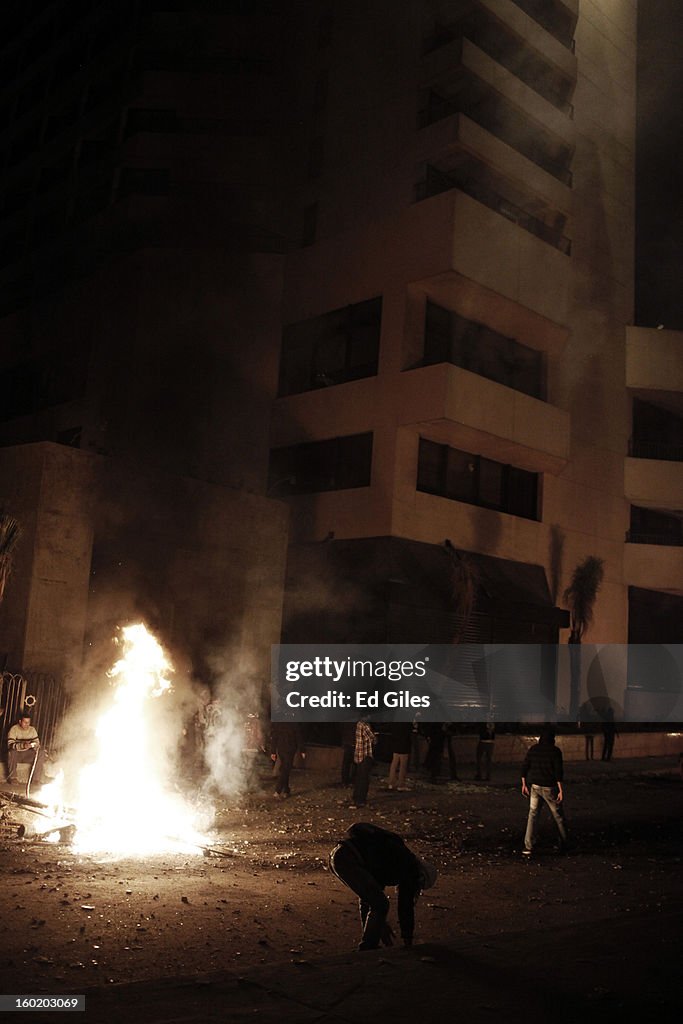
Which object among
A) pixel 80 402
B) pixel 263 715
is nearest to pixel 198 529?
pixel 263 715

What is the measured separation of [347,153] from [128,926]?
78.7ft

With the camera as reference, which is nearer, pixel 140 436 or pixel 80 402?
pixel 140 436

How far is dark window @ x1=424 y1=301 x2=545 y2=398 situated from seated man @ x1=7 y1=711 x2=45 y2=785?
48.8ft

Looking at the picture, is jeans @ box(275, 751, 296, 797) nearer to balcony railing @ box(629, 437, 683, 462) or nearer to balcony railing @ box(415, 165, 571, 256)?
balcony railing @ box(415, 165, 571, 256)

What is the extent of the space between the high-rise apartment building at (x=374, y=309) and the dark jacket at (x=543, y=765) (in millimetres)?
8798

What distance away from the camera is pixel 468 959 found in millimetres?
5805

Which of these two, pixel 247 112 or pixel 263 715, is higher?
pixel 247 112

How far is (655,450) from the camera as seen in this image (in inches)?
1230

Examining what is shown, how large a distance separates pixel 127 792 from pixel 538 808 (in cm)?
547

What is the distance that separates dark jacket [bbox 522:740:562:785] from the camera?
10.9 meters

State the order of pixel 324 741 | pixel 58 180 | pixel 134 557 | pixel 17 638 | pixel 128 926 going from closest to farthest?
pixel 128 926
pixel 17 638
pixel 134 557
pixel 324 741
pixel 58 180

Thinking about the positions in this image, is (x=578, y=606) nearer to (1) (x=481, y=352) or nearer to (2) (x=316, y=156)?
(1) (x=481, y=352)

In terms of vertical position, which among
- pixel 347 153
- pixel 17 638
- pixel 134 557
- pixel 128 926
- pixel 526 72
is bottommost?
pixel 128 926

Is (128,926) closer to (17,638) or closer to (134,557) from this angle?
(17,638)
